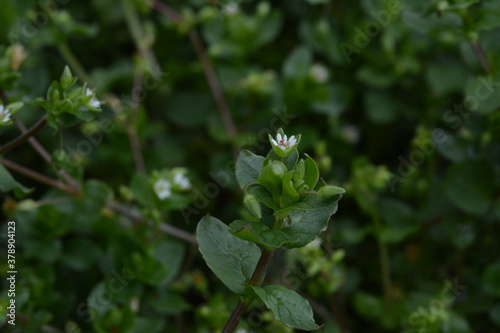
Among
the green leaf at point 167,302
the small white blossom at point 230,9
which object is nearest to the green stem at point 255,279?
the green leaf at point 167,302

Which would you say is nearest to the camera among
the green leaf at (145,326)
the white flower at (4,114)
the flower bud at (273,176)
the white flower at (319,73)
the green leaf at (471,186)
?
the flower bud at (273,176)

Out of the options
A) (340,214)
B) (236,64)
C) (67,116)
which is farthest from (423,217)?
(67,116)

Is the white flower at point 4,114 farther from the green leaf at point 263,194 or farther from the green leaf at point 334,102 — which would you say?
the green leaf at point 334,102

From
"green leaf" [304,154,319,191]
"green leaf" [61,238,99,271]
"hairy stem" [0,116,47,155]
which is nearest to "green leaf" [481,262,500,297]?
"green leaf" [304,154,319,191]

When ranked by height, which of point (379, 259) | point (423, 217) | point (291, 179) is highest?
point (291, 179)

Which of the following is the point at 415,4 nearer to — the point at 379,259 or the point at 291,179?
the point at 379,259
